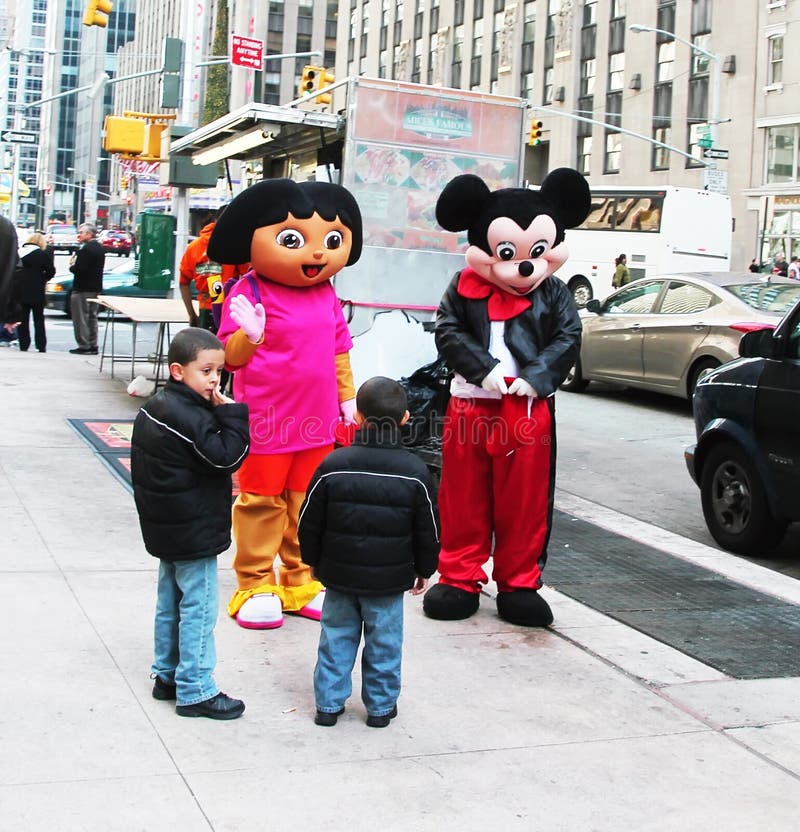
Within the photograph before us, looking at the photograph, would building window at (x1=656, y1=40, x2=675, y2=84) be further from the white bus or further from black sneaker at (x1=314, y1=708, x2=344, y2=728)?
black sneaker at (x1=314, y1=708, x2=344, y2=728)

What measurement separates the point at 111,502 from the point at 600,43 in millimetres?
46918

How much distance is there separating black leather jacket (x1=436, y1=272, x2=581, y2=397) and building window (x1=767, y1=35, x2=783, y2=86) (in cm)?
3907

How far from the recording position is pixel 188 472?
4168 mm

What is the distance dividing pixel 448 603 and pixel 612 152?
46.9m

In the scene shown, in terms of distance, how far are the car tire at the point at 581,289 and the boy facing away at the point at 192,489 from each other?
85.2 feet

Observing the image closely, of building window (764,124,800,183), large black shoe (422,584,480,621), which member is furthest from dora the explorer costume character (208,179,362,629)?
building window (764,124,800,183)

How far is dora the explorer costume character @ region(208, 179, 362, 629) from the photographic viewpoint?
5438mm

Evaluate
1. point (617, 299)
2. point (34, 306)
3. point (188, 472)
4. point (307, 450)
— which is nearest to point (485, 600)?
point (307, 450)

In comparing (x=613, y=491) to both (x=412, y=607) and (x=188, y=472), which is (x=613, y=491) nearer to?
(x=412, y=607)

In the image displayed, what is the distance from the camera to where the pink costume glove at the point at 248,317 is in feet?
16.4

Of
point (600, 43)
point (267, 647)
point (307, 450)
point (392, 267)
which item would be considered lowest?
point (267, 647)

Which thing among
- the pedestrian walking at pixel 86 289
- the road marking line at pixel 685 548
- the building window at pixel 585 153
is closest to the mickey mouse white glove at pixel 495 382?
the road marking line at pixel 685 548

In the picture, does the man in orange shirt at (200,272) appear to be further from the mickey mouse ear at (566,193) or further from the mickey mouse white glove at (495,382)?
the mickey mouse white glove at (495,382)

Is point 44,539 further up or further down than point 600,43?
further down
